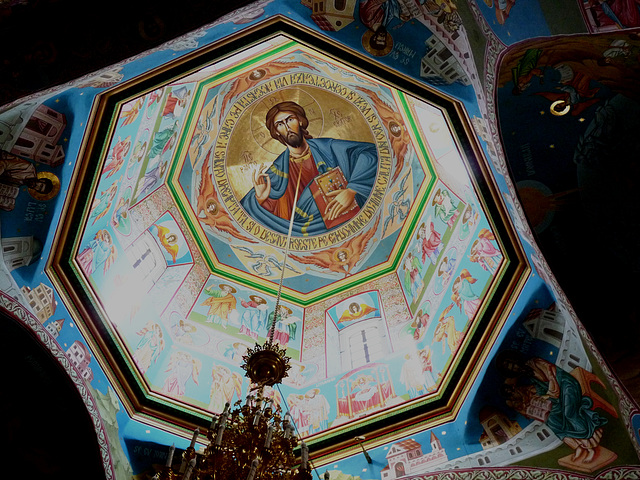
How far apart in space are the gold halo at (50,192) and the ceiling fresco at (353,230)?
20 millimetres

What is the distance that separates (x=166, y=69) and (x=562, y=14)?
4.73 m

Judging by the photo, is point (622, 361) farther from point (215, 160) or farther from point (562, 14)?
point (215, 160)

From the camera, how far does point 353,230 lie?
43.0 feet

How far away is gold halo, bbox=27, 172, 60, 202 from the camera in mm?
7832

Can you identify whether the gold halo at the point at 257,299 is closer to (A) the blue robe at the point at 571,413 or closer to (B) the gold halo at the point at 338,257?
(B) the gold halo at the point at 338,257

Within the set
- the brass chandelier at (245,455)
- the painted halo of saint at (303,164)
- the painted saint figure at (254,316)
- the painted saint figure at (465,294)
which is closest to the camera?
the brass chandelier at (245,455)

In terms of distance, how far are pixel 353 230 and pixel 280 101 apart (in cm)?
330

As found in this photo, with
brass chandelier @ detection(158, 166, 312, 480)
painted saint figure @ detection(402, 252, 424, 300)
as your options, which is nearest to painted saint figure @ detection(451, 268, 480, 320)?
painted saint figure @ detection(402, 252, 424, 300)

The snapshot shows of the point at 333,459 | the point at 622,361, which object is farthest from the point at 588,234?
the point at 333,459

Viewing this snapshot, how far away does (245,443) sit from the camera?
6.36 metres

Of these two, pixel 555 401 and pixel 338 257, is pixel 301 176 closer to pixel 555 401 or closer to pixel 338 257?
pixel 338 257

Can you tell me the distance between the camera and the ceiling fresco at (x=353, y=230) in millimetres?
6641

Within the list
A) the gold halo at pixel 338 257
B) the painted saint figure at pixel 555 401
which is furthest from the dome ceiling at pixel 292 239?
the painted saint figure at pixel 555 401

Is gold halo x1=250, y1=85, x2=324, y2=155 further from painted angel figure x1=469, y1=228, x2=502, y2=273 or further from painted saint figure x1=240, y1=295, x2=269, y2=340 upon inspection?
painted angel figure x1=469, y1=228, x2=502, y2=273
